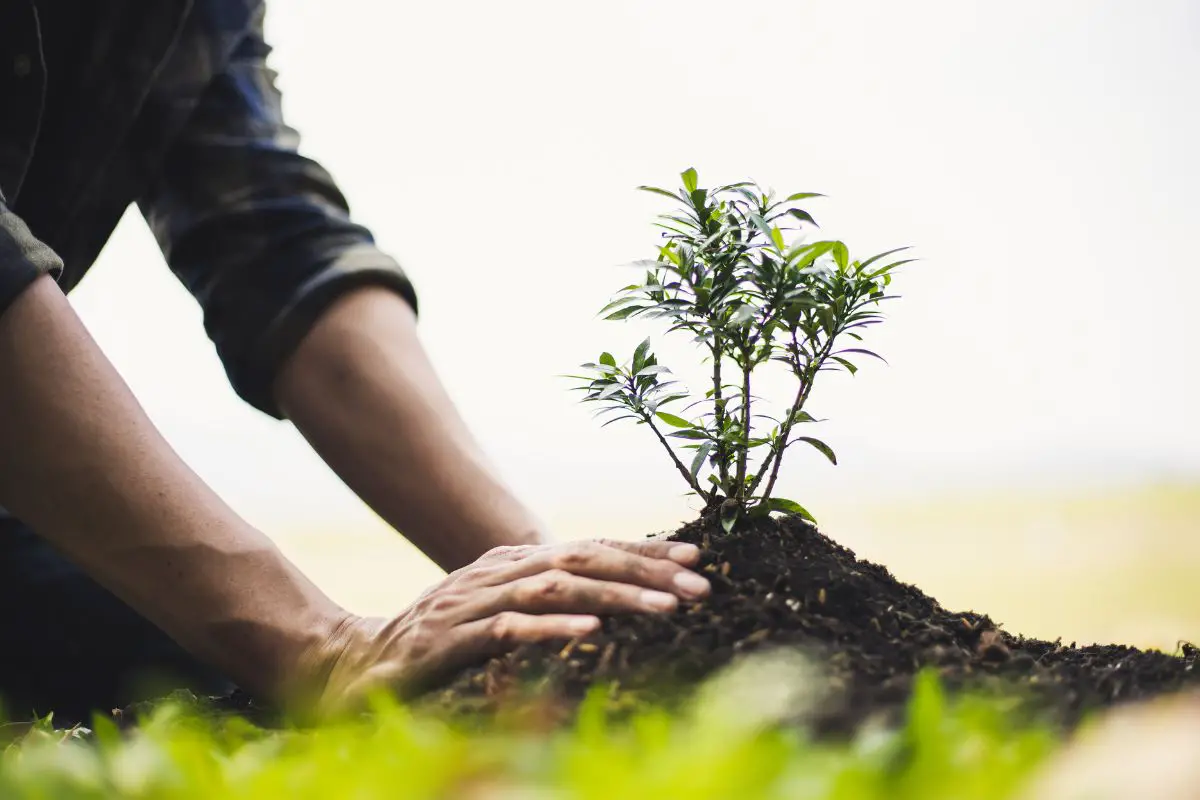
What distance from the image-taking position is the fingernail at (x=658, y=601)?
4.15 feet

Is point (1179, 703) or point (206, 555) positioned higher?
point (1179, 703)

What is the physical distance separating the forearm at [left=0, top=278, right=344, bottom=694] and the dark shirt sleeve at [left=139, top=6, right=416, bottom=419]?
2.18 ft

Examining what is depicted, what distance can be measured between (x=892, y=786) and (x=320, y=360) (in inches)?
68.2

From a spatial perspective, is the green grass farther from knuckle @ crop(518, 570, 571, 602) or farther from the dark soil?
knuckle @ crop(518, 570, 571, 602)

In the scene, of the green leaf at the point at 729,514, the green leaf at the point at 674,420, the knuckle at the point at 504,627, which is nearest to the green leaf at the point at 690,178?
the green leaf at the point at 674,420

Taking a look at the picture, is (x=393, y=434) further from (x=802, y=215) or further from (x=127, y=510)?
(x=802, y=215)

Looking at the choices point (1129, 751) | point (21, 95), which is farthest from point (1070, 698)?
point (21, 95)

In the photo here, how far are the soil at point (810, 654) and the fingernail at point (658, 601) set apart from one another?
0.02 meters

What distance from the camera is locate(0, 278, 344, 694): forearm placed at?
1.39 meters

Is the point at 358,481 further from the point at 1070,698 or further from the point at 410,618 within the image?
the point at 1070,698

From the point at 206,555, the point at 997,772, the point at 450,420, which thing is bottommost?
the point at 206,555

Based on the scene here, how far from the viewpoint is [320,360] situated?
2.14m

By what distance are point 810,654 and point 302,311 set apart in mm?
1419

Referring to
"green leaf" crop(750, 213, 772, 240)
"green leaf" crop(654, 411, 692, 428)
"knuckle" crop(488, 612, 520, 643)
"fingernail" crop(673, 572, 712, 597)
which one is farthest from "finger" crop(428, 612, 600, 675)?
"green leaf" crop(750, 213, 772, 240)
